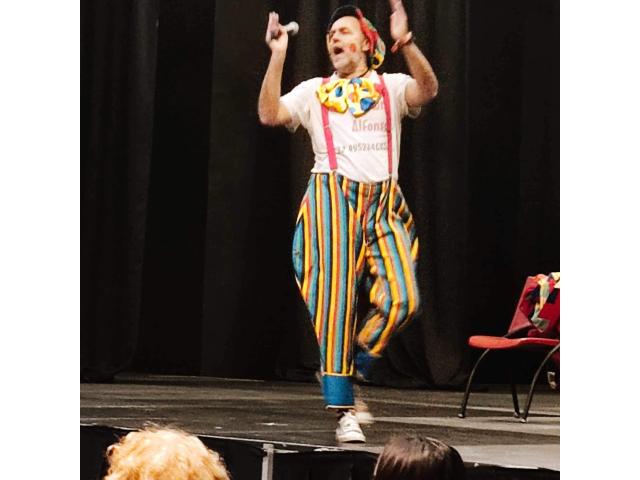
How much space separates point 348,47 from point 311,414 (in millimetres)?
1314

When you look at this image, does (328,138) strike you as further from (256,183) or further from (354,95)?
(256,183)

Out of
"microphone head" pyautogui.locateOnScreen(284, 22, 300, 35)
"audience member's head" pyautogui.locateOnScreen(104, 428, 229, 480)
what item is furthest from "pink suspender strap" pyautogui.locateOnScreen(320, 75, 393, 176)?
"audience member's head" pyautogui.locateOnScreen(104, 428, 229, 480)

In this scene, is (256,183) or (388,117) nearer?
(388,117)

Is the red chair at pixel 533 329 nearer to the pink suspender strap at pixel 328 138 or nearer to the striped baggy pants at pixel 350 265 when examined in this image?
the striped baggy pants at pixel 350 265

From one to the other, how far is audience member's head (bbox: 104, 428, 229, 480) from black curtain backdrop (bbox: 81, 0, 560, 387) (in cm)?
370

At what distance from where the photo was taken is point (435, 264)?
5676mm

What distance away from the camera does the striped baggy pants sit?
4.14 m

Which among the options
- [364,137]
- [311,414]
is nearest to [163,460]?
[364,137]

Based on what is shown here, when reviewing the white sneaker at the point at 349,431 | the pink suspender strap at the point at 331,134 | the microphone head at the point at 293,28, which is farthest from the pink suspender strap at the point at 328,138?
the microphone head at the point at 293,28

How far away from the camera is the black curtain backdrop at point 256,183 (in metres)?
5.62

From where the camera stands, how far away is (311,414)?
4590mm
